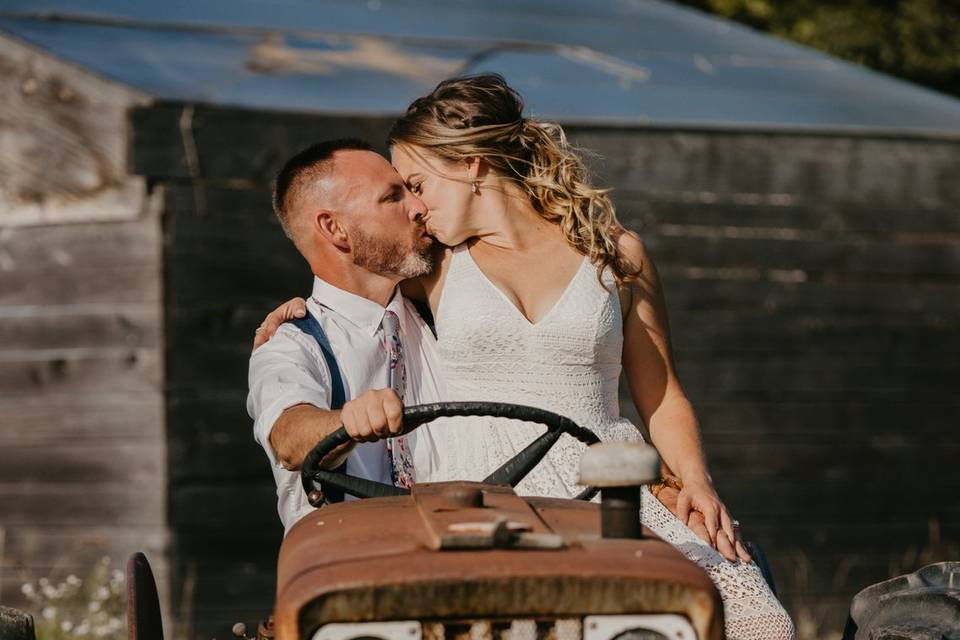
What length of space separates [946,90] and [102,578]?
32.3 ft

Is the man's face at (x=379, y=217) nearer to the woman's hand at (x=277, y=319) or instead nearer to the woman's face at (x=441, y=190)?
the woman's face at (x=441, y=190)

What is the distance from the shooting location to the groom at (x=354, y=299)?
3.02 meters

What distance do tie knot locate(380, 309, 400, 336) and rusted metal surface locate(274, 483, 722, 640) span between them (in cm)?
115

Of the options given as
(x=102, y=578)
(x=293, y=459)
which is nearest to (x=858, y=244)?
(x=102, y=578)

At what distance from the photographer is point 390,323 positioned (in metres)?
3.29

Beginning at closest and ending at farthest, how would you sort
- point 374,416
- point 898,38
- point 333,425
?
point 374,416 < point 333,425 < point 898,38

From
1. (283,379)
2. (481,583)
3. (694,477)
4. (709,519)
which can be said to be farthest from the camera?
(694,477)

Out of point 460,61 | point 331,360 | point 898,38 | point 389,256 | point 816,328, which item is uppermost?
point 389,256

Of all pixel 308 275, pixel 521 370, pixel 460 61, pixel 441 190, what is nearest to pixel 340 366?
pixel 521 370

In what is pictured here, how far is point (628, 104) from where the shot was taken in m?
6.97

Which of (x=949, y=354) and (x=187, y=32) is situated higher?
(x=187, y=32)

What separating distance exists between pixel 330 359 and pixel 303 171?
0.56 meters

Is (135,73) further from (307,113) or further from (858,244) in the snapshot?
(858,244)

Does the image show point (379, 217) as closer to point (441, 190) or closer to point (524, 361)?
point (441, 190)
